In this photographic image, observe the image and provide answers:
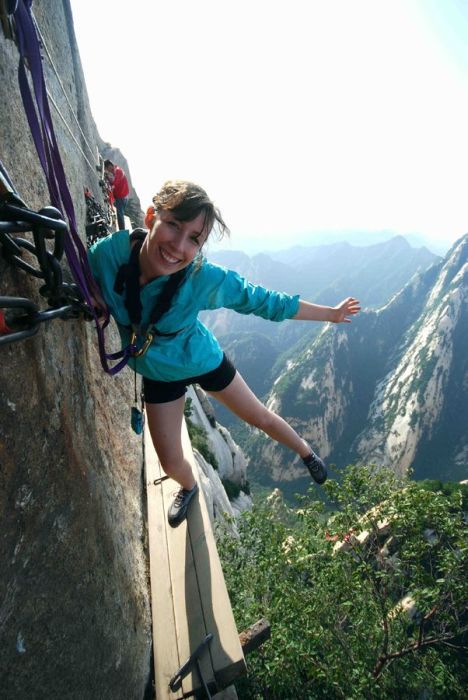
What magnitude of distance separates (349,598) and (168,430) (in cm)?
907

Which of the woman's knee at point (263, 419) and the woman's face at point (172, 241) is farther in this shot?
the woman's knee at point (263, 419)

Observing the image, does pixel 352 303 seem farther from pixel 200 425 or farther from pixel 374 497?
pixel 200 425

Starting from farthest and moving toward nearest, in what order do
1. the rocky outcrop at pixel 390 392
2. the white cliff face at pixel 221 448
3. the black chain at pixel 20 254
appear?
the rocky outcrop at pixel 390 392
the white cliff face at pixel 221 448
the black chain at pixel 20 254

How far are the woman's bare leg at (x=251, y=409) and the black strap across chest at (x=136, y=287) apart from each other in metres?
1.75

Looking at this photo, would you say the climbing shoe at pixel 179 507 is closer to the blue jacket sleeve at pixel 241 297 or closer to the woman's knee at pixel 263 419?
the woman's knee at pixel 263 419

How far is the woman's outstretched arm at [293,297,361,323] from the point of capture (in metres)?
4.87

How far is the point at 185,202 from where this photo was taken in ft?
11.4

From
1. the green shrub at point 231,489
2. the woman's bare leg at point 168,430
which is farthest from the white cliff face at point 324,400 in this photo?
the woman's bare leg at point 168,430

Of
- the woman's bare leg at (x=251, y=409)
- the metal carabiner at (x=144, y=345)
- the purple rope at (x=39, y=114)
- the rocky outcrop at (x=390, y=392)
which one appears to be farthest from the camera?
the rocky outcrop at (x=390, y=392)

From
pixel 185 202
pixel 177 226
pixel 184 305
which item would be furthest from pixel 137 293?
pixel 185 202

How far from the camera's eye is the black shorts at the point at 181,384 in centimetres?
486

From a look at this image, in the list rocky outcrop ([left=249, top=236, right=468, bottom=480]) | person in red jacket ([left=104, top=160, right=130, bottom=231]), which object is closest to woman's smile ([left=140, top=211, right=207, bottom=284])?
person in red jacket ([left=104, top=160, right=130, bottom=231])

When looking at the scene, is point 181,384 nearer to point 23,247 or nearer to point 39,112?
point 23,247

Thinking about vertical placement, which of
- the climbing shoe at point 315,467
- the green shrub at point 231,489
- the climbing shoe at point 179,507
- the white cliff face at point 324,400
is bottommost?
the white cliff face at point 324,400
